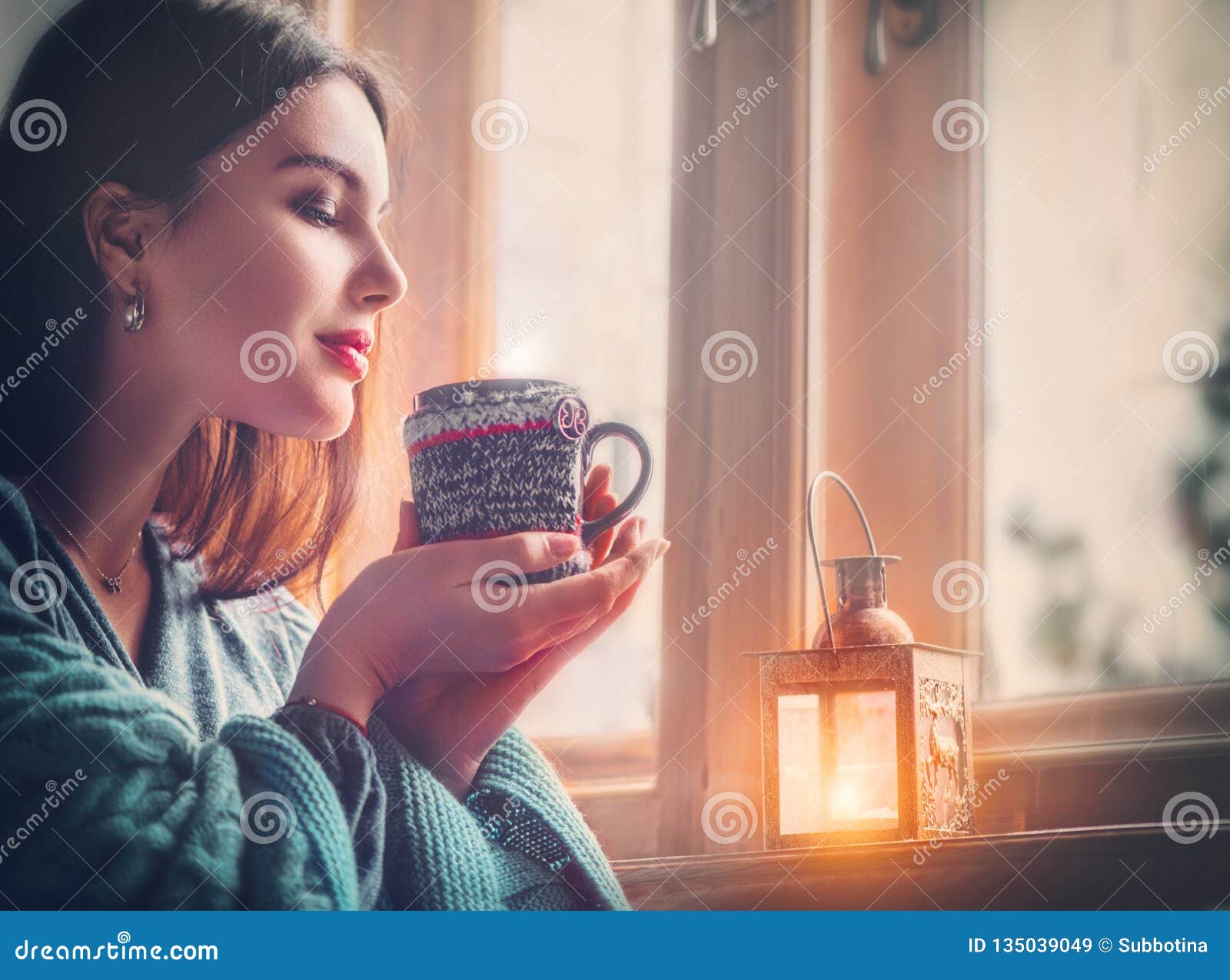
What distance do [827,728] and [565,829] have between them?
0.58ft

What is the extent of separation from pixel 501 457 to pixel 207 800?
24 centimetres

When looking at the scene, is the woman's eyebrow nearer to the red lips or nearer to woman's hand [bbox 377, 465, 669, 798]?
the red lips

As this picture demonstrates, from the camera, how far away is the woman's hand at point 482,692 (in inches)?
28.8

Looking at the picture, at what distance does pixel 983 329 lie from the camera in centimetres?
92

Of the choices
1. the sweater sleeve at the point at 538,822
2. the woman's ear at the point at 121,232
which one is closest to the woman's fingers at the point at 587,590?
the sweater sleeve at the point at 538,822

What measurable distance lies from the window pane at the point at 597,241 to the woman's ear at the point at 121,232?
0.25m

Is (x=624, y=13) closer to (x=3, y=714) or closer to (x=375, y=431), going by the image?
(x=375, y=431)

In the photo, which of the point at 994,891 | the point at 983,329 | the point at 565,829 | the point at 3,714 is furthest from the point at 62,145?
the point at 994,891

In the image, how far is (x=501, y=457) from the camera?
2.20 ft

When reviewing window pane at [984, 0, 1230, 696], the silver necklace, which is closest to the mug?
the silver necklace

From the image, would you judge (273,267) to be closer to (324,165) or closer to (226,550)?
(324,165)

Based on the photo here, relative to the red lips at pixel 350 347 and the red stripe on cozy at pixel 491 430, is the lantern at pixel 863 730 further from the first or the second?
the red lips at pixel 350 347

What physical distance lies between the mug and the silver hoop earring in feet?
0.70

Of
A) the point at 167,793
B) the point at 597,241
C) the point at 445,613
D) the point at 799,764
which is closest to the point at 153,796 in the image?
the point at 167,793
